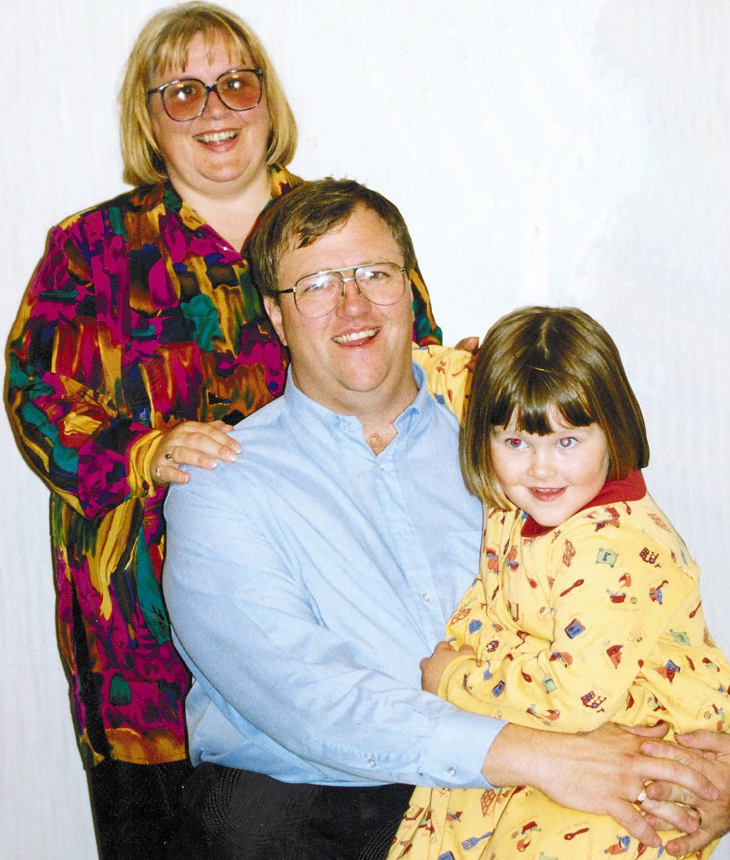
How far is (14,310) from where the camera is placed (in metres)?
2.32

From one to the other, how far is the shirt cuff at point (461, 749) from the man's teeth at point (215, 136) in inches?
49.1

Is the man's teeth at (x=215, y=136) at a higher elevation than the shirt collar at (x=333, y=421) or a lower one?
higher

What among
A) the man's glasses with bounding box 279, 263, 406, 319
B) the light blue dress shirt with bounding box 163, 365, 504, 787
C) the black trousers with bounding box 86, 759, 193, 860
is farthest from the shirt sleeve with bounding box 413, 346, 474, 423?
the black trousers with bounding box 86, 759, 193, 860

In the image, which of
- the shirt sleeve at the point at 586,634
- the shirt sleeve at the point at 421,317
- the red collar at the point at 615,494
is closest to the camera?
the shirt sleeve at the point at 586,634

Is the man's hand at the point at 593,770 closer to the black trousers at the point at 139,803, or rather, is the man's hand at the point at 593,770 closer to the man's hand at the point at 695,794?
the man's hand at the point at 695,794

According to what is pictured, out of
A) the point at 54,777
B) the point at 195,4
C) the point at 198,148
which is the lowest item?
the point at 54,777

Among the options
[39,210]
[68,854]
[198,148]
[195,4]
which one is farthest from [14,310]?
[68,854]

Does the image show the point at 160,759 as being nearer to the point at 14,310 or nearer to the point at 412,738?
the point at 412,738

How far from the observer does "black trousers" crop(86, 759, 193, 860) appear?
2.08m

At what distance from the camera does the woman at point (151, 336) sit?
1.97m

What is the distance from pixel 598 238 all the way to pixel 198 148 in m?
1.06

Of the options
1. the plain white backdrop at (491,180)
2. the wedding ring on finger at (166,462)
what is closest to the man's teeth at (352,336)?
the wedding ring on finger at (166,462)

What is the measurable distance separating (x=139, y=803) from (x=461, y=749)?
989 millimetres

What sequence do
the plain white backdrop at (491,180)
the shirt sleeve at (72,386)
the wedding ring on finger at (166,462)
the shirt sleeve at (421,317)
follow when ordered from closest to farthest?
the wedding ring on finger at (166,462), the shirt sleeve at (72,386), the shirt sleeve at (421,317), the plain white backdrop at (491,180)
